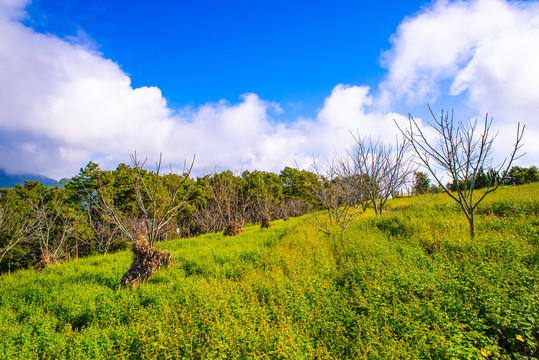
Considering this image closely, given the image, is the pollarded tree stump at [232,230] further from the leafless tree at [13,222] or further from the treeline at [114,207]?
the leafless tree at [13,222]

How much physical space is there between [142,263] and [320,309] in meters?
5.65

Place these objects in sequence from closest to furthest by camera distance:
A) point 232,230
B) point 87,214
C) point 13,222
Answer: point 13,222 < point 232,230 < point 87,214

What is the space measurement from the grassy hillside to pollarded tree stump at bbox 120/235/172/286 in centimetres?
41

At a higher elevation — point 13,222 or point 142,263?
point 13,222

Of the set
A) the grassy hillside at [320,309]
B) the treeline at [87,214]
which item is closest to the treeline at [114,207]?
the treeline at [87,214]

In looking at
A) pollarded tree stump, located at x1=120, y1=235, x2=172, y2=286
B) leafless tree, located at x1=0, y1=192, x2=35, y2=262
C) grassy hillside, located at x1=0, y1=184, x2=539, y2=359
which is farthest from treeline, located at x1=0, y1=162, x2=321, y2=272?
grassy hillside, located at x1=0, y1=184, x2=539, y2=359

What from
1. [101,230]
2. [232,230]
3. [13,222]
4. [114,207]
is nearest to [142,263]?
[232,230]

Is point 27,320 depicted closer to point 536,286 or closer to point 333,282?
point 333,282

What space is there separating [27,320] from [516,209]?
15.7 metres

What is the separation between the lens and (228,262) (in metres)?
7.48

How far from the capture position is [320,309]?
3984mm

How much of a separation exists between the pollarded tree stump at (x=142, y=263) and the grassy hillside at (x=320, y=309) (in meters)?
0.41

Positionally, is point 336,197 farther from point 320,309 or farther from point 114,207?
point 114,207

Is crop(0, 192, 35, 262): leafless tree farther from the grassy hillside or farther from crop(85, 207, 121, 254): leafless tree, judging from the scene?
the grassy hillside
